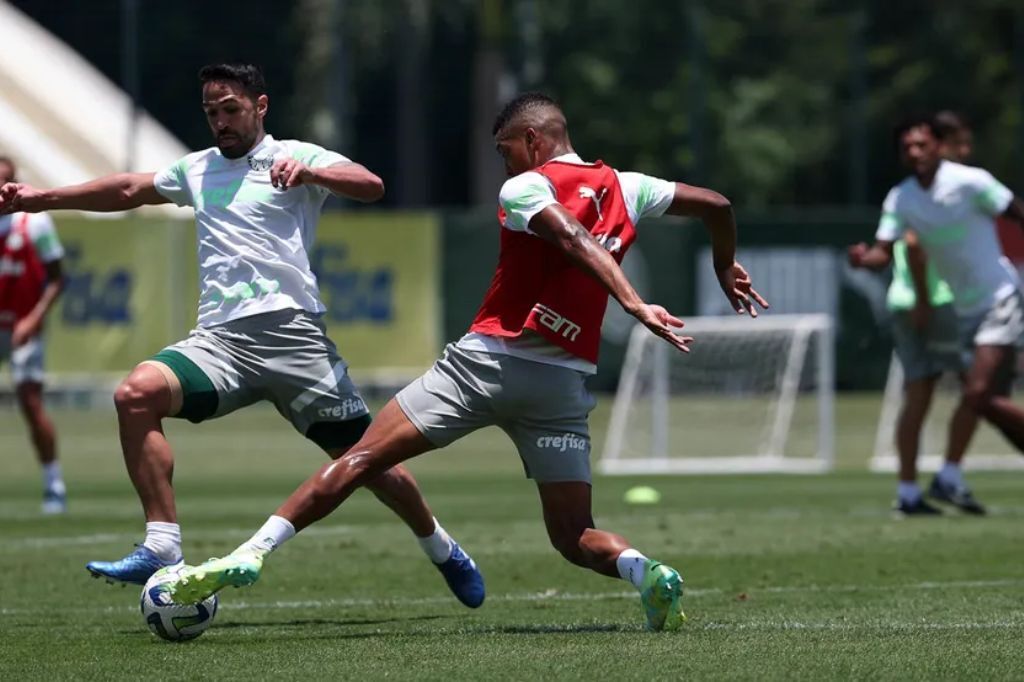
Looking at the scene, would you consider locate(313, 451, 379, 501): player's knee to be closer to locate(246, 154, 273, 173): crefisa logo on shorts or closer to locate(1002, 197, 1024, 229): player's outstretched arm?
locate(246, 154, 273, 173): crefisa logo on shorts

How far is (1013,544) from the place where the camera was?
10891 millimetres

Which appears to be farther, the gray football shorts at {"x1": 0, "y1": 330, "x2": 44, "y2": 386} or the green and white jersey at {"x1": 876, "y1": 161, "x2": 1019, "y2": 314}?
the gray football shorts at {"x1": 0, "y1": 330, "x2": 44, "y2": 386}

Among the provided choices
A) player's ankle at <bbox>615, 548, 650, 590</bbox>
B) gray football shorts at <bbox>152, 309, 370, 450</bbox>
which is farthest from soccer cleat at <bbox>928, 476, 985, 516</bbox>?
player's ankle at <bbox>615, 548, 650, 590</bbox>

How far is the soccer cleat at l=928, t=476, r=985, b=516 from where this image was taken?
1295cm

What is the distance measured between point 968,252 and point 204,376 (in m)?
6.12

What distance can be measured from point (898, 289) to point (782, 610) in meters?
5.23

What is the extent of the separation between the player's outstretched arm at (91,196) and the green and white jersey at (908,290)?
5.86 meters

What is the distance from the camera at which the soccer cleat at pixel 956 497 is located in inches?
510

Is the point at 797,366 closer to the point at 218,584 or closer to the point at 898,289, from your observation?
the point at 898,289

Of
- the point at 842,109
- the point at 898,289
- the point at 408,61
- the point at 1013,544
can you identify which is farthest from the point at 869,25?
the point at 1013,544

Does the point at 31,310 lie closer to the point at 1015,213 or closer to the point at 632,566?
the point at 1015,213

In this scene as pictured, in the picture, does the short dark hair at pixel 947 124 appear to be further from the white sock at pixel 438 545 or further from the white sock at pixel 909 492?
the white sock at pixel 438 545

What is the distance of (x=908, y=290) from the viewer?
1314cm

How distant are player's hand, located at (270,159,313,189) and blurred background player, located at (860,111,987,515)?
5949mm
